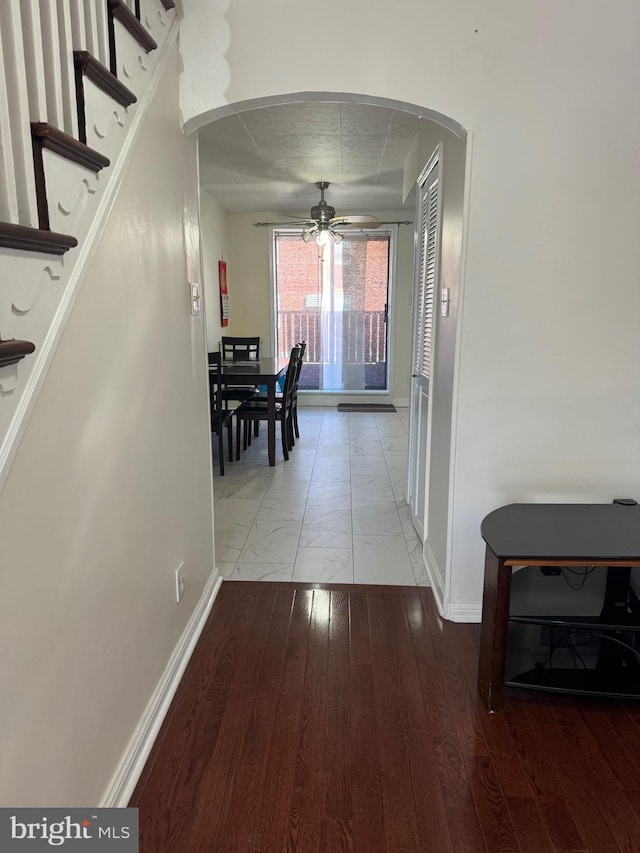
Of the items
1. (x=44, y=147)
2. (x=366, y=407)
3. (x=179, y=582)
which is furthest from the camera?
(x=366, y=407)

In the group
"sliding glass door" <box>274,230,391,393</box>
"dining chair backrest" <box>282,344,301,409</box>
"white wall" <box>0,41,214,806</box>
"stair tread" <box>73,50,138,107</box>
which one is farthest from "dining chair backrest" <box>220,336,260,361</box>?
"stair tread" <box>73,50,138,107</box>

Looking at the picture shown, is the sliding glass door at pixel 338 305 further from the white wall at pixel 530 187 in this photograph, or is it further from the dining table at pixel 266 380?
the white wall at pixel 530 187

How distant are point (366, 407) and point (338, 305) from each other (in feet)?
4.76

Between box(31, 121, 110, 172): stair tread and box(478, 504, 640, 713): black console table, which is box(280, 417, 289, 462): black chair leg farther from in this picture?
box(31, 121, 110, 172): stair tread

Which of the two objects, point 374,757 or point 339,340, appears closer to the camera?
point 374,757

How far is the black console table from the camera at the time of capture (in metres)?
1.78

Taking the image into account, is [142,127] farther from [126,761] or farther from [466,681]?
[466,681]

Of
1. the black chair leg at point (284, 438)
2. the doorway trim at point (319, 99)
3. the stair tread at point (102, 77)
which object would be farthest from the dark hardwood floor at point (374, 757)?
the black chair leg at point (284, 438)

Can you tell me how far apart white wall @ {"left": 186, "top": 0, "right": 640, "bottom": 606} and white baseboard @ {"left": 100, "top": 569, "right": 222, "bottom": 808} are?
51.3 inches

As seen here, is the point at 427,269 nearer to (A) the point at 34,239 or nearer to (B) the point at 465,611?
(B) the point at 465,611

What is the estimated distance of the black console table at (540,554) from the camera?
1.78 meters

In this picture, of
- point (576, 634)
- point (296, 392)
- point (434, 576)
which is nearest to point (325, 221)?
point (296, 392)

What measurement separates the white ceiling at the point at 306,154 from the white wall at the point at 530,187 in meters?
1.48

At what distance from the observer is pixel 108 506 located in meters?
1.47
